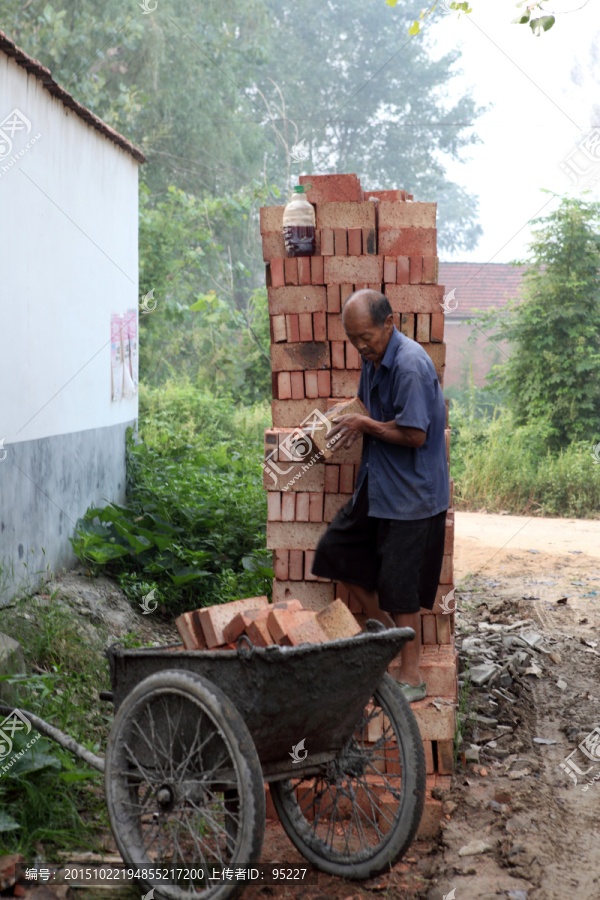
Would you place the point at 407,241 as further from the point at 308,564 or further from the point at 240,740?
the point at 240,740

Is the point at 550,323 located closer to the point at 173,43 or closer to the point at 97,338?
the point at 97,338

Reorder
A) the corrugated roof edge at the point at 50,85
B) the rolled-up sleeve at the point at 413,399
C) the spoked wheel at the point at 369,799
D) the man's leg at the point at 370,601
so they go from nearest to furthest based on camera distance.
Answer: the spoked wheel at the point at 369,799
the rolled-up sleeve at the point at 413,399
the man's leg at the point at 370,601
the corrugated roof edge at the point at 50,85

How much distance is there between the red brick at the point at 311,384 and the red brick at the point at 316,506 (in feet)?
1.78

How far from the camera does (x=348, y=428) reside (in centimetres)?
356

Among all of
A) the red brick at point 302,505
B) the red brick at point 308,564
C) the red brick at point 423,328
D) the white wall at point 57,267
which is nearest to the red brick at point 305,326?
the red brick at point 423,328

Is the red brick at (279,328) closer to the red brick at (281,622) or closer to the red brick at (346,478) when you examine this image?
the red brick at (346,478)

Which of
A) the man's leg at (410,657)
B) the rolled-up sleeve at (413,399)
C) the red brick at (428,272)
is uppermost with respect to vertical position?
the red brick at (428,272)

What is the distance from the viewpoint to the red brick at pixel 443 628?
13.6 feet

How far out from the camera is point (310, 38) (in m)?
28.8

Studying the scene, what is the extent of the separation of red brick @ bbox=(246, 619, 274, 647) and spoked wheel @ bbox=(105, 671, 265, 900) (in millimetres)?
378

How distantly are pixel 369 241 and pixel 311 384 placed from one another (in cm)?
81

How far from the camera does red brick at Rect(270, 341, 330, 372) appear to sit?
13.9ft

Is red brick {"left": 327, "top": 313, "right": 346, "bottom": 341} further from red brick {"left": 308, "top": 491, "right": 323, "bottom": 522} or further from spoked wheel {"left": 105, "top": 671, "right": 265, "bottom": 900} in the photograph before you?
spoked wheel {"left": 105, "top": 671, "right": 265, "bottom": 900}

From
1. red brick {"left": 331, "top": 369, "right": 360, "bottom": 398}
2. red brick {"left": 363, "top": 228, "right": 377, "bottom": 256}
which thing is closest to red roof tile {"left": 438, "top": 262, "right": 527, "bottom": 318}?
red brick {"left": 363, "top": 228, "right": 377, "bottom": 256}
